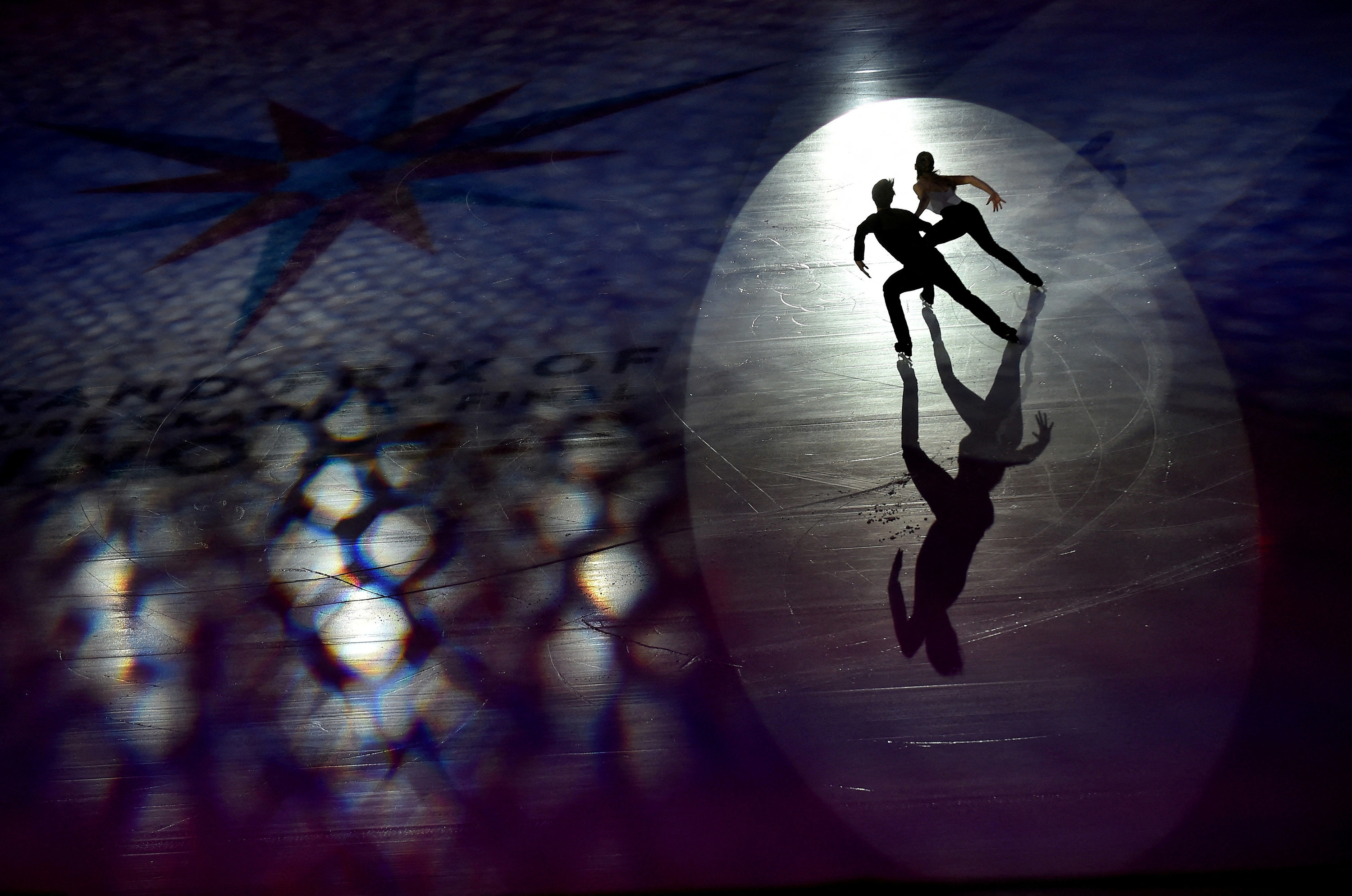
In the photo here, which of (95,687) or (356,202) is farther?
→ (356,202)

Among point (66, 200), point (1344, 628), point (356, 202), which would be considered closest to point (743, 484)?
point (1344, 628)

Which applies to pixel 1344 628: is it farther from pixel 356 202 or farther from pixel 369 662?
pixel 356 202

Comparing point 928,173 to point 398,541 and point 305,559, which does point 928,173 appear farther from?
point 305,559

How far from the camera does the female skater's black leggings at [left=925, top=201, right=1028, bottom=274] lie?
3287mm

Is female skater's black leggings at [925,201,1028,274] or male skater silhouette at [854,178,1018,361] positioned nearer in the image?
male skater silhouette at [854,178,1018,361]

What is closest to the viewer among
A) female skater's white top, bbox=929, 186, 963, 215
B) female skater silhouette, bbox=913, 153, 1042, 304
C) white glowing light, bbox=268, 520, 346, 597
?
white glowing light, bbox=268, 520, 346, 597

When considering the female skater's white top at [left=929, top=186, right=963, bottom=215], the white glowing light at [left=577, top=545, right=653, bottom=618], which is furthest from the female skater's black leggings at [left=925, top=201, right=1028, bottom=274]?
the white glowing light at [left=577, top=545, right=653, bottom=618]

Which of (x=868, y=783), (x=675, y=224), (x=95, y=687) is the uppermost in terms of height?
(x=675, y=224)

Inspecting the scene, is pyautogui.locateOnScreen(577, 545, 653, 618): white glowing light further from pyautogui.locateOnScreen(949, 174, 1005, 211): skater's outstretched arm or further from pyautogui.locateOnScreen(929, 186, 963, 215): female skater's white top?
pyautogui.locateOnScreen(929, 186, 963, 215): female skater's white top

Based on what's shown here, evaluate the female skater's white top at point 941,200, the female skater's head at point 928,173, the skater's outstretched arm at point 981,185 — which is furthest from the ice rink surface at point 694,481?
the female skater's head at point 928,173

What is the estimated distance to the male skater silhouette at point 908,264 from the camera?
316 cm

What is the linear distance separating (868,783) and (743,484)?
1.06 metres

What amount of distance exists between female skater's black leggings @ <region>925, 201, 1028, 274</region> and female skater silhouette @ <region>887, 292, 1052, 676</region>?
245 mm

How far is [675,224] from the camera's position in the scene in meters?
4.20
